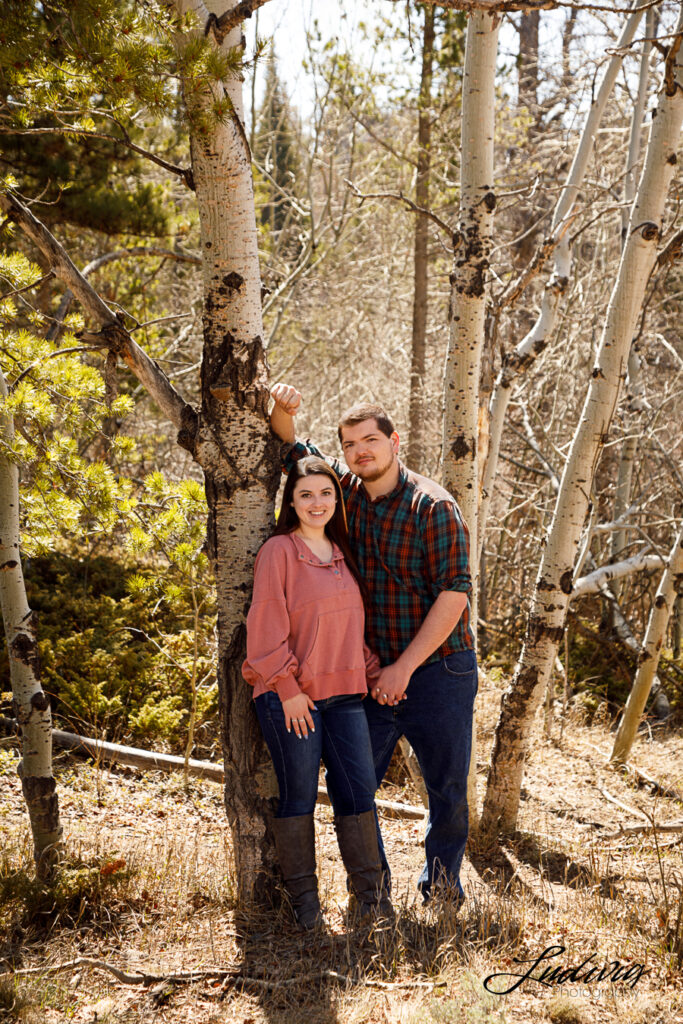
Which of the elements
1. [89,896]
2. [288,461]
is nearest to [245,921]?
[89,896]

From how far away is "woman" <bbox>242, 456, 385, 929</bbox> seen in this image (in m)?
2.84

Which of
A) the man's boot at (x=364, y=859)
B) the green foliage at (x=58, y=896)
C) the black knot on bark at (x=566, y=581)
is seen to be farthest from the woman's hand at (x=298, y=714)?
the black knot on bark at (x=566, y=581)

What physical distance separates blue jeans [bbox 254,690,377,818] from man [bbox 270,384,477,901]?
0.17m

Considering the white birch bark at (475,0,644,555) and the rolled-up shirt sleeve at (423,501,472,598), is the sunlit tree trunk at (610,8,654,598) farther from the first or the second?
the rolled-up shirt sleeve at (423,501,472,598)

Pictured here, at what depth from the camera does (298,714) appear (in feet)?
9.27

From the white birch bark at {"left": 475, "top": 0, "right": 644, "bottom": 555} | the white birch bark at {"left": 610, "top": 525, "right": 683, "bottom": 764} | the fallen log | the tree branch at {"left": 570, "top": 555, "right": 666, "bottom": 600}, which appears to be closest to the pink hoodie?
the white birch bark at {"left": 475, "top": 0, "right": 644, "bottom": 555}

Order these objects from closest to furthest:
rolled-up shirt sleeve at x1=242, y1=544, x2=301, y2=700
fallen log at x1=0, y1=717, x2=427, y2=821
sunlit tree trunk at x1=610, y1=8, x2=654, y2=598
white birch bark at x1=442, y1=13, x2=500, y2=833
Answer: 1. rolled-up shirt sleeve at x1=242, y1=544, x2=301, y2=700
2. white birch bark at x1=442, y1=13, x2=500, y2=833
3. fallen log at x1=0, y1=717, x2=427, y2=821
4. sunlit tree trunk at x1=610, y1=8, x2=654, y2=598

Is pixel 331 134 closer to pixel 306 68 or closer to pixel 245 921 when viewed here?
pixel 306 68

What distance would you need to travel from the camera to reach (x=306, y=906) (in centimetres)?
293

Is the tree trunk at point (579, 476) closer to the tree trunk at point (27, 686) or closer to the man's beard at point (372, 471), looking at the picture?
the man's beard at point (372, 471)

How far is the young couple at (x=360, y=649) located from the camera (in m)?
2.89

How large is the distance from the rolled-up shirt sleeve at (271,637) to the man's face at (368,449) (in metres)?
0.54

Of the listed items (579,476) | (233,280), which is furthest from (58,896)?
(579,476)

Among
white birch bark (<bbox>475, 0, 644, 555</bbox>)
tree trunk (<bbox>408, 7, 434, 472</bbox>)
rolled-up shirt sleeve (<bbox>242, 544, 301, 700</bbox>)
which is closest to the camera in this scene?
rolled-up shirt sleeve (<bbox>242, 544, 301, 700</bbox>)
